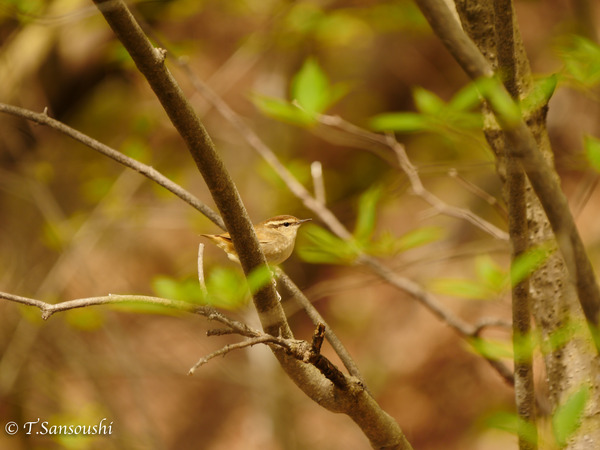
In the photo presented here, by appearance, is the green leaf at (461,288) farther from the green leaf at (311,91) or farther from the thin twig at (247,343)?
the green leaf at (311,91)

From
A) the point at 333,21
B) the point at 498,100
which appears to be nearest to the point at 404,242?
the point at 498,100

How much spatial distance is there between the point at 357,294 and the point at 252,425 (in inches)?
62.7

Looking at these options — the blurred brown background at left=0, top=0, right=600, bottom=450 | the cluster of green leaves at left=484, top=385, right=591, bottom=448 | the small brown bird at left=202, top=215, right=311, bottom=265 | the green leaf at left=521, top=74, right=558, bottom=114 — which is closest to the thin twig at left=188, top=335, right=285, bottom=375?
the cluster of green leaves at left=484, top=385, right=591, bottom=448

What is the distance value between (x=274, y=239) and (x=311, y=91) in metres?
1.03

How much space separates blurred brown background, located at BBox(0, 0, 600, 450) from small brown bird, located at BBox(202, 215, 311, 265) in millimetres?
993

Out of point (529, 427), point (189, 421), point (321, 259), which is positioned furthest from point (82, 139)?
point (189, 421)

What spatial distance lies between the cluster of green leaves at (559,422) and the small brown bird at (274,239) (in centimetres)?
137

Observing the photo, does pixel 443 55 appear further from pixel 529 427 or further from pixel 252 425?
pixel 529 427

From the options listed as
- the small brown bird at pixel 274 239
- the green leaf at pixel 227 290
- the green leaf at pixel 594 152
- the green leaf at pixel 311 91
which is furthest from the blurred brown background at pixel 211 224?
the green leaf at pixel 594 152

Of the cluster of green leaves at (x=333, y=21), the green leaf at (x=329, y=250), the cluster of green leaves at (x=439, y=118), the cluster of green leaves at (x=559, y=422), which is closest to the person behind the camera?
the cluster of green leaves at (x=559, y=422)

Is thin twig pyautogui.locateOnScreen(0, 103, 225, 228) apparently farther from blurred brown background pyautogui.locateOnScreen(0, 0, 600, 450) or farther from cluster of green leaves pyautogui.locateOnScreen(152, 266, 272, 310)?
blurred brown background pyautogui.locateOnScreen(0, 0, 600, 450)

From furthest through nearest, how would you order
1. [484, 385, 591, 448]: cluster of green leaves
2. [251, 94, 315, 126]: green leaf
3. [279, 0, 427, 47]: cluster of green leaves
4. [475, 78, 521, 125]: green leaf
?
[279, 0, 427, 47]: cluster of green leaves
[251, 94, 315, 126]: green leaf
[484, 385, 591, 448]: cluster of green leaves
[475, 78, 521, 125]: green leaf

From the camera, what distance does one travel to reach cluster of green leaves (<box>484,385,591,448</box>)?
42.9 inches

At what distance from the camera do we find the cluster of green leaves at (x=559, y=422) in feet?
3.58
